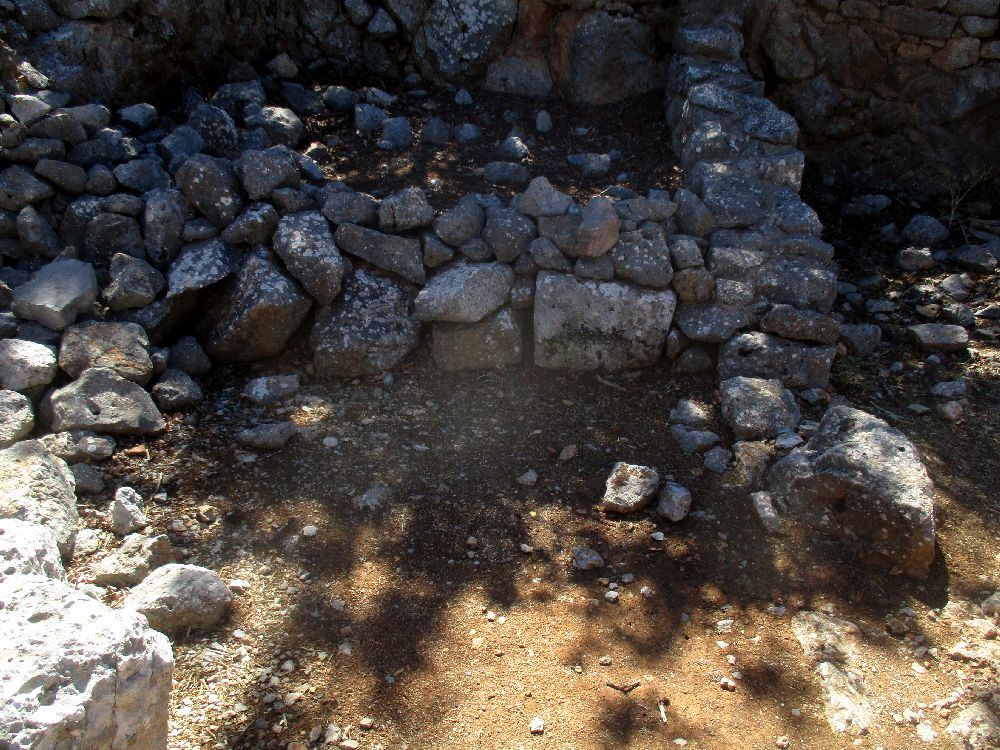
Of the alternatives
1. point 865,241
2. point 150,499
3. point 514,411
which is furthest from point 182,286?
point 865,241

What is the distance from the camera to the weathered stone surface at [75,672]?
5.98 feet

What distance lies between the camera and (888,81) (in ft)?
19.6

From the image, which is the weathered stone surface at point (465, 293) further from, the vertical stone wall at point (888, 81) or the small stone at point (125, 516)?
the vertical stone wall at point (888, 81)

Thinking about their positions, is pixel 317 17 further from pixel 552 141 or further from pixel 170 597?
pixel 170 597

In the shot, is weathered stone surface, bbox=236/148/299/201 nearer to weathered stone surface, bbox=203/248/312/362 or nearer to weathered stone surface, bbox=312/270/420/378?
weathered stone surface, bbox=203/248/312/362

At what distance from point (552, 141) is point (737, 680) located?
3.90m

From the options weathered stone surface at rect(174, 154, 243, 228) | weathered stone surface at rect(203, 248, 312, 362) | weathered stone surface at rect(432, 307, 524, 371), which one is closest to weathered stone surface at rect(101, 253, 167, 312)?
weathered stone surface at rect(203, 248, 312, 362)

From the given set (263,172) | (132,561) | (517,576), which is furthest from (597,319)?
(132,561)

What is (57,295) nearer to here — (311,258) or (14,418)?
(14,418)

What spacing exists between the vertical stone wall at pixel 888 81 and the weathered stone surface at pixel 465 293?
305 centimetres

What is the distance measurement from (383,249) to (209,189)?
953 millimetres

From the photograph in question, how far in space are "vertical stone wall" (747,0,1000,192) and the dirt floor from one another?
2.31 m

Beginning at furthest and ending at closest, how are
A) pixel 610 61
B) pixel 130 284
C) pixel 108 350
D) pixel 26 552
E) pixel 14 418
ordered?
pixel 610 61 < pixel 130 284 < pixel 108 350 < pixel 14 418 < pixel 26 552

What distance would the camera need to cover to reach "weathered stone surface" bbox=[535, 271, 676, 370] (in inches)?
166
